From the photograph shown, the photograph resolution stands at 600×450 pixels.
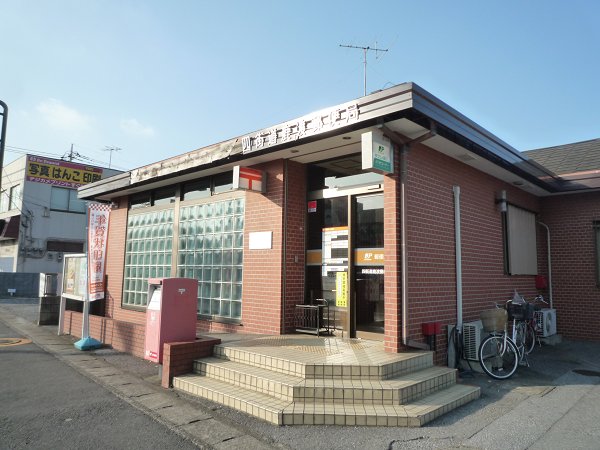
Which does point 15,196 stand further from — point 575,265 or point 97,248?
point 575,265

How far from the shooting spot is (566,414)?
5.25 meters

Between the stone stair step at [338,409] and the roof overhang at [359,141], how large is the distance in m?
3.80

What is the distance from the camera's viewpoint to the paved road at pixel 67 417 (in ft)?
14.6

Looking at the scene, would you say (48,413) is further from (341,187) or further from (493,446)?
(341,187)

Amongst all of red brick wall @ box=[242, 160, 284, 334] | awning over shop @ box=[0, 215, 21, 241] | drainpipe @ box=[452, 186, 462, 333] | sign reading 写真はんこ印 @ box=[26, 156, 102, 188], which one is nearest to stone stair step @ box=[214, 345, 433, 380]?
drainpipe @ box=[452, 186, 462, 333]

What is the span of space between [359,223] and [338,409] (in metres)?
3.62

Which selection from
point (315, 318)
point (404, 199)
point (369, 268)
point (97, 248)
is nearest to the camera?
point (404, 199)

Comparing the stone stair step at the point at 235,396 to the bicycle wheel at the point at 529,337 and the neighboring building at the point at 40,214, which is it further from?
the neighboring building at the point at 40,214

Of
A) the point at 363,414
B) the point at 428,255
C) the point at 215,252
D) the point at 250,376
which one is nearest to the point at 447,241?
the point at 428,255

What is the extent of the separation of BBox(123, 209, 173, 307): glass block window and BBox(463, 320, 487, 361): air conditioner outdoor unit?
23.2 ft

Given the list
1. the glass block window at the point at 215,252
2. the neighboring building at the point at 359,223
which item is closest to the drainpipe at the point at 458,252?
the neighboring building at the point at 359,223

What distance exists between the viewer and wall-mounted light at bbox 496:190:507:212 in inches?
374

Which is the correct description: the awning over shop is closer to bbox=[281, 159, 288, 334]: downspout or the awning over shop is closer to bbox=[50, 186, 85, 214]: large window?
bbox=[50, 186, 85, 214]: large window

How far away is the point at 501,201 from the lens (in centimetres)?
953
